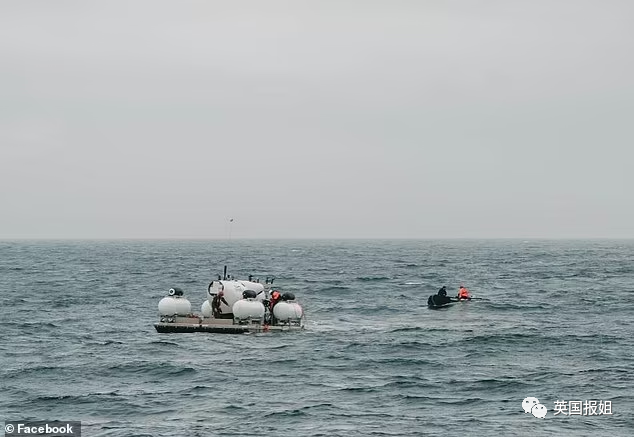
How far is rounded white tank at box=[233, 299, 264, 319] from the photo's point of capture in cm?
5334

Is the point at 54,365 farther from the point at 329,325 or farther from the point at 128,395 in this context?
the point at 329,325

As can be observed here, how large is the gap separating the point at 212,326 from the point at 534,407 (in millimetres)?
23863

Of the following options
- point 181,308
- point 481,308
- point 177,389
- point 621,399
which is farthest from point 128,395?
point 481,308

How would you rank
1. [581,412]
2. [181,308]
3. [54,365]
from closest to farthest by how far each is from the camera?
[581,412], [54,365], [181,308]

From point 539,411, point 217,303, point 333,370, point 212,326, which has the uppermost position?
point 217,303

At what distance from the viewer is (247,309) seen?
53.4 metres

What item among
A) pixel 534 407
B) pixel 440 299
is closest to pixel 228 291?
pixel 440 299

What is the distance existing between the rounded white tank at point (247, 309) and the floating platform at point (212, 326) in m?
0.45

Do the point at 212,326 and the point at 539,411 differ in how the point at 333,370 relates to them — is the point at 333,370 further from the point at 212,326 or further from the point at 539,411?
the point at 212,326

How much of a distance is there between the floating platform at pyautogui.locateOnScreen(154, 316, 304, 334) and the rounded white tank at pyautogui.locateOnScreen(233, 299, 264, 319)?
1.47 feet

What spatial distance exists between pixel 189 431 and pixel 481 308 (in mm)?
45158

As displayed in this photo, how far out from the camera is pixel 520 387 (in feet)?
127

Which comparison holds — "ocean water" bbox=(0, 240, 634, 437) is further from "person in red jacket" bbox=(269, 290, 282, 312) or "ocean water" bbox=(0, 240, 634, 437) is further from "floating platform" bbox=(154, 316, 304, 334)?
"person in red jacket" bbox=(269, 290, 282, 312)

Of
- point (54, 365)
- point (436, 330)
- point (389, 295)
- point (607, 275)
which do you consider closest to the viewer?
point (54, 365)
